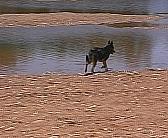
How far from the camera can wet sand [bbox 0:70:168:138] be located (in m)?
6.70

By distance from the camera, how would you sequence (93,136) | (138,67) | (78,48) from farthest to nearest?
(78,48) < (138,67) < (93,136)

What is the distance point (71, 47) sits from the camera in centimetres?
1725

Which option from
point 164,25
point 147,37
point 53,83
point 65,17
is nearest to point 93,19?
point 65,17

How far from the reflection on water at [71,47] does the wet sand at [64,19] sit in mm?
2027

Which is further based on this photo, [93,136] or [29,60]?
[29,60]

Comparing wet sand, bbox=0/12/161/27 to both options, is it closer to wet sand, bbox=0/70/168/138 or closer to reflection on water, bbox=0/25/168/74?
reflection on water, bbox=0/25/168/74

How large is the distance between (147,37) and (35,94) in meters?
12.5

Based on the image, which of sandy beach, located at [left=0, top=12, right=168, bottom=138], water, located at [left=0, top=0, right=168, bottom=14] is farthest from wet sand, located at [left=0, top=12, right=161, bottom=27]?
sandy beach, located at [left=0, top=12, right=168, bottom=138]

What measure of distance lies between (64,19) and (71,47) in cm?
1151

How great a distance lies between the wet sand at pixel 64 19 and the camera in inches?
1047

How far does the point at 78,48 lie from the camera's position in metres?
17.0

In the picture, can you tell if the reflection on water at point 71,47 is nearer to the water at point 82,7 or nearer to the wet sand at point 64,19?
the wet sand at point 64,19

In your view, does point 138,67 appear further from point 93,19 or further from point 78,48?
point 93,19

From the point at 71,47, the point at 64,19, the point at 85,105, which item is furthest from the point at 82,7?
the point at 85,105
